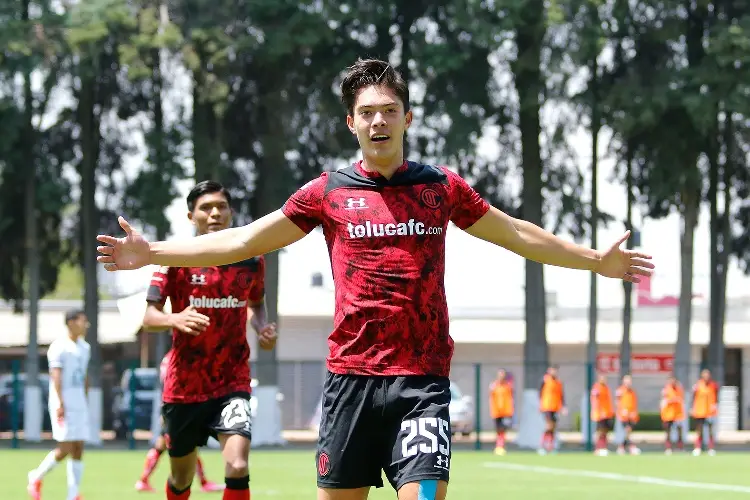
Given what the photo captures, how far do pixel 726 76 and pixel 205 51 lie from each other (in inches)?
492

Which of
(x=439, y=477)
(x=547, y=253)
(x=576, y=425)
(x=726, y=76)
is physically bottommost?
(x=576, y=425)

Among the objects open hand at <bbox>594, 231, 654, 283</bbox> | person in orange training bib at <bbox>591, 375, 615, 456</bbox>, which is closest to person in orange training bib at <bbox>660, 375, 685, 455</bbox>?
person in orange training bib at <bbox>591, 375, 615, 456</bbox>

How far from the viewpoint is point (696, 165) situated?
133 feet

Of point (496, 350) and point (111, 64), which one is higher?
point (111, 64)

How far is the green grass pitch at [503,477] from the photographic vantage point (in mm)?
18297

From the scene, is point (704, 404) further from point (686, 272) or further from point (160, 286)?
point (160, 286)

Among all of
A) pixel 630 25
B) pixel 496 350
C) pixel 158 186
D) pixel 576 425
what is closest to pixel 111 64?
pixel 158 186

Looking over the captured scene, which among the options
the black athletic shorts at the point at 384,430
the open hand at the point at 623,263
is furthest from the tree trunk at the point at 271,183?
the black athletic shorts at the point at 384,430

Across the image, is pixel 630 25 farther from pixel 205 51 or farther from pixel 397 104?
pixel 397 104

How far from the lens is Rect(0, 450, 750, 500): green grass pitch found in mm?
18297

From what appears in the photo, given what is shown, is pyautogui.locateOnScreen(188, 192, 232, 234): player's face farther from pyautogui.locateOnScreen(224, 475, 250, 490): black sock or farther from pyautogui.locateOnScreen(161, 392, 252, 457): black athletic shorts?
pyautogui.locateOnScreen(224, 475, 250, 490): black sock

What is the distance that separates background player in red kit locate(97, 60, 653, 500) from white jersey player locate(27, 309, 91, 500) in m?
9.25

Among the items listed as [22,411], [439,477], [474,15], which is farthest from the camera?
[22,411]

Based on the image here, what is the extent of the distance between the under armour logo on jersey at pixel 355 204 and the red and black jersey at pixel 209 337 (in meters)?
3.75
